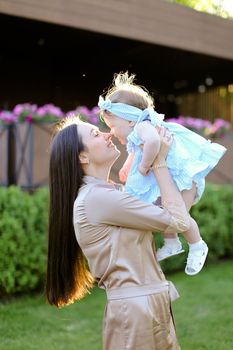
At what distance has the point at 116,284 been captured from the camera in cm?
206

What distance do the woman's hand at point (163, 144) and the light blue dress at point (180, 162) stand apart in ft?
0.18

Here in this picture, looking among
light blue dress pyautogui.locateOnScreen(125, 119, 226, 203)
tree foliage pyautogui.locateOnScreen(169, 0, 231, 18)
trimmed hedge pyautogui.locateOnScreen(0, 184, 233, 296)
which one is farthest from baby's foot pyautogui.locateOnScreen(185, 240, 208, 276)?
tree foliage pyautogui.locateOnScreen(169, 0, 231, 18)

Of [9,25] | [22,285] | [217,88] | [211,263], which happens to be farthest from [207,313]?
[217,88]

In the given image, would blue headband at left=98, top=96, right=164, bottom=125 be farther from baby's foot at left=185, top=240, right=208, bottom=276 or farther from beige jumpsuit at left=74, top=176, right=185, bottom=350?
baby's foot at left=185, top=240, right=208, bottom=276

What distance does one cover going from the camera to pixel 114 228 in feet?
6.78

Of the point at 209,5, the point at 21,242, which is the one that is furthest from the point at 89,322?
the point at 209,5

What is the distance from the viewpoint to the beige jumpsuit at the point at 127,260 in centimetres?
202

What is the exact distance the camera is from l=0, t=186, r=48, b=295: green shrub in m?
5.48

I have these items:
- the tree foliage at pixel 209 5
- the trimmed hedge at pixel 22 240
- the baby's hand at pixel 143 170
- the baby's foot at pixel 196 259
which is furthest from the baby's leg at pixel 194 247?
the tree foliage at pixel 209 5

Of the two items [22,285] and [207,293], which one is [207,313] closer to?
[207,293]

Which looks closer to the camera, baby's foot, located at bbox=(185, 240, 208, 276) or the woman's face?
the woman's face

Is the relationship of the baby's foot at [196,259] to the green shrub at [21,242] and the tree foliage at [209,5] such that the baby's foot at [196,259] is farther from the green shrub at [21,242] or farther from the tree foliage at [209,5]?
the tree foliage at [209,5]

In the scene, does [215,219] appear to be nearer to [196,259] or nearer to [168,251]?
[196,259]

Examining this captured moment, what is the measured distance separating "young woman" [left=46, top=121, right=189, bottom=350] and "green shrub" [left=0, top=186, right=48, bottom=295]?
133 inches
